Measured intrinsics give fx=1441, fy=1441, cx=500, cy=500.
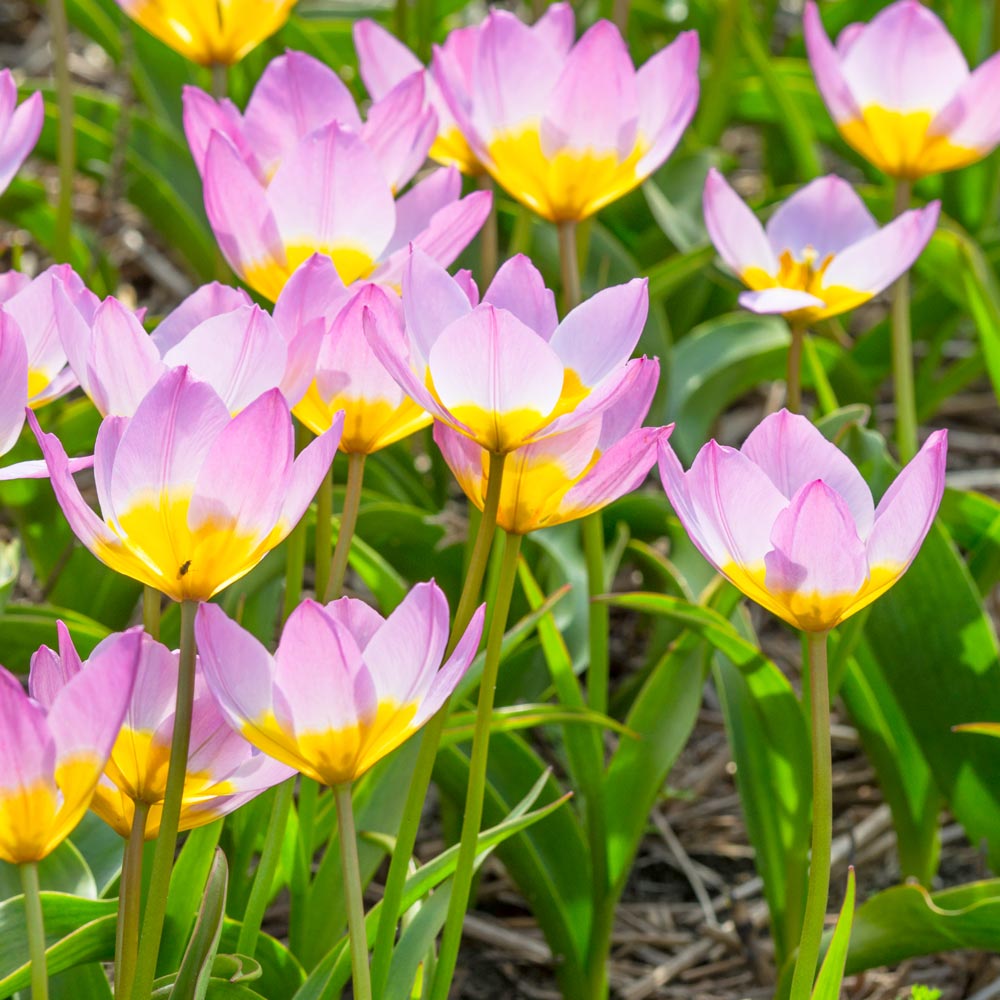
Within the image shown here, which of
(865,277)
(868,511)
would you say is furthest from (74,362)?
(865,277)

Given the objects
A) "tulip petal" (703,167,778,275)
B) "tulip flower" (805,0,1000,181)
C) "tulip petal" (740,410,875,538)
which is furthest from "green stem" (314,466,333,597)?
"tulip flower" (805,0,1000,181)

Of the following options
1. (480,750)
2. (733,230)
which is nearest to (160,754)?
(480,750)

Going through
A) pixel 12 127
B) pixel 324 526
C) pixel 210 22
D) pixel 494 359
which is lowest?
pixel 324 526

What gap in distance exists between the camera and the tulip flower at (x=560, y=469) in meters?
0.72

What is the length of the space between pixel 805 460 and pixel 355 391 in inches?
9.4

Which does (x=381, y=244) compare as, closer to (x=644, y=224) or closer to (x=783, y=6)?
(x=644, y=224)

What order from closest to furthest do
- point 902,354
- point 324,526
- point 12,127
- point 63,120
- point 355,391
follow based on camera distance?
point 355,391 < point 324,526 < point 12,127 < point 902,354 < point 63,120

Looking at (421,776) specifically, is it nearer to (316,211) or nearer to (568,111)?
(316,211)

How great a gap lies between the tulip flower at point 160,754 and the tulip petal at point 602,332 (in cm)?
25

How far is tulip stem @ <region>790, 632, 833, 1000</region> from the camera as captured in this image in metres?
0.67

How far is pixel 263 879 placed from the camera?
80 centimetres

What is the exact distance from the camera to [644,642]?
5.56 feet

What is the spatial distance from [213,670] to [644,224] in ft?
4.74

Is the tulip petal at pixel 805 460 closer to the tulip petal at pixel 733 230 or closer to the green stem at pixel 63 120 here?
the tulip petal at pixel 733 230
